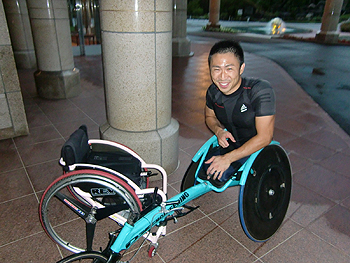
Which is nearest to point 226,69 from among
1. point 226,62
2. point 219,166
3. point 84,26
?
point 226,62

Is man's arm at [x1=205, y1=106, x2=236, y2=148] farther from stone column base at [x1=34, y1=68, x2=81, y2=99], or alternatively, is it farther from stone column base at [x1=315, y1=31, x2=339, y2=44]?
stone column base at [x1=315, y1=31, x2=339, y2=44]

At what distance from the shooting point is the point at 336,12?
59.1 ft

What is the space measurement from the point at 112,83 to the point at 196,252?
1.93 meters

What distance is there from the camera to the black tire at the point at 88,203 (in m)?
2.05

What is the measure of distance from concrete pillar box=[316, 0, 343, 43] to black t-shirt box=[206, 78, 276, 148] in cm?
1971

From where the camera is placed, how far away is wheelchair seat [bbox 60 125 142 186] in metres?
2.18

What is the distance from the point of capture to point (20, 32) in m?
9.49

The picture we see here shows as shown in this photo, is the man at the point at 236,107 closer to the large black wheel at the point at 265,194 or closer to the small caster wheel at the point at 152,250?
the large black wheel at the point at 265,194

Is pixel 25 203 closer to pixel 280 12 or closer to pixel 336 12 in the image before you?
pixel 336 12

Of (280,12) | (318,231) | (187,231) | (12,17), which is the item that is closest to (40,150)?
(187,231)

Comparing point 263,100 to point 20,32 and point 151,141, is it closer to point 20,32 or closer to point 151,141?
point 151,141

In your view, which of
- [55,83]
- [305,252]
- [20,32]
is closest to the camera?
[305,252]

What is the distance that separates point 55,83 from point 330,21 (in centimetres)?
1843

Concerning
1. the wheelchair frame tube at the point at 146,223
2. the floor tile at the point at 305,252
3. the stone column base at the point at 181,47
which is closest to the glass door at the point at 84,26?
the stone column base at the point at 181,47
